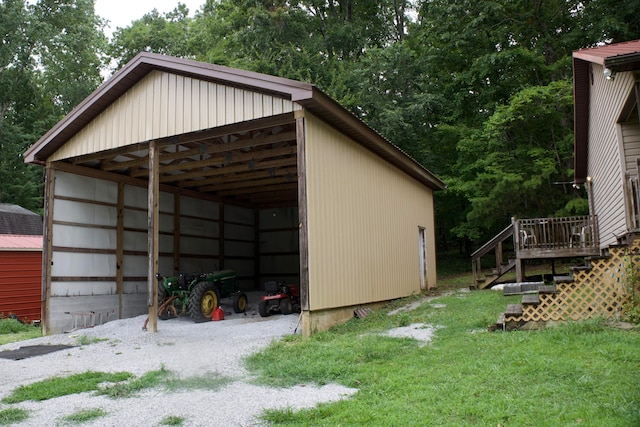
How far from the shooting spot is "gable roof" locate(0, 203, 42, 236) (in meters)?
16.9

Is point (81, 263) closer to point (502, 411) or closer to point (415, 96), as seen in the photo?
point (502, 411)

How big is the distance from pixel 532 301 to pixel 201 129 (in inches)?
237

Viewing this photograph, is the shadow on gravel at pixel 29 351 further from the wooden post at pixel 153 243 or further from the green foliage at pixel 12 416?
the green foliage at pixel 12 416

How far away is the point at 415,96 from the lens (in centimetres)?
2089

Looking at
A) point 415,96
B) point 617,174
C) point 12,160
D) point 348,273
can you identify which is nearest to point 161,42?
point 12,160

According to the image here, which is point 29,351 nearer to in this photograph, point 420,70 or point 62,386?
point 62,386

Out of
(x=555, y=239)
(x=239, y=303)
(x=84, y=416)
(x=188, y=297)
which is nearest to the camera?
(x=84, y=416)

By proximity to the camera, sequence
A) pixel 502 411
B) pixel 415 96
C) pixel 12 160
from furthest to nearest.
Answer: pixel 12 160 < pixel 415 96 < pixel 502 411

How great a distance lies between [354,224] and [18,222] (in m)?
13.5

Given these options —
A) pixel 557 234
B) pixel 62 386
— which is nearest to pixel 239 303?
pixel 62 386

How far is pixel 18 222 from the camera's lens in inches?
681

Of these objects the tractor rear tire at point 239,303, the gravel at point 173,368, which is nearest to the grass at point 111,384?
the gravel at point 173,368

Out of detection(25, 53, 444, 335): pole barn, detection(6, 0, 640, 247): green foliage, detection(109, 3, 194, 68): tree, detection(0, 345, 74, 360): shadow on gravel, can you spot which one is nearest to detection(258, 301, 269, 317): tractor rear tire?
detection(25, 53, 444, 335): pole barn

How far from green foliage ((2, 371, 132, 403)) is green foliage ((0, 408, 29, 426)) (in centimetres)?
44
